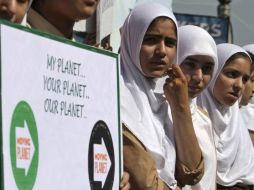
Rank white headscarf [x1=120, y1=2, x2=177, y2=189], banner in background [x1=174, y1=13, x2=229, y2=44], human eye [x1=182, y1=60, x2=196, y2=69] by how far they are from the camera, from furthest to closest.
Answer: banner in background [x1=174, y1=13, x2=229, y2=44], human eye [x1=182, y1=60, x2=196, y2=69], white headscarf [x1=120, y1=2, x2=177, y2=189]

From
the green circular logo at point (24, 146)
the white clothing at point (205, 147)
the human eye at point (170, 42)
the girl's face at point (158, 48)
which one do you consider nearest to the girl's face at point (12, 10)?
the green circular logo at point (24, 146)

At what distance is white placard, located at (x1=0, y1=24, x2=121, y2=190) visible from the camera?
12.2 ft

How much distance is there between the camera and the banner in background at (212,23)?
64.0 feet

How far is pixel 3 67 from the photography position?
368 cm

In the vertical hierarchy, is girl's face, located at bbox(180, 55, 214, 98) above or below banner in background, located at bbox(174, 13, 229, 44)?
below

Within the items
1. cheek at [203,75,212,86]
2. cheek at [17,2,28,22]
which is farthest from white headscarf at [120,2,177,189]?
cheek at [17,2,28,22]

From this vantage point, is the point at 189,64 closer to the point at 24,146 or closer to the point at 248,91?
the point at 248,91

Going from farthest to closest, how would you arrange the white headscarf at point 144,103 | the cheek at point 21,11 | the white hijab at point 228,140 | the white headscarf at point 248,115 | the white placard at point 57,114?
1. the white headscarf at point 248,115
2. the white hijab at point 228,140
3. the white headscarf at point 144,103
4. the cheek at point 21,11
5. the white placard at point 57,114

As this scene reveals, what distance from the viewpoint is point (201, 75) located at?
6367 mm

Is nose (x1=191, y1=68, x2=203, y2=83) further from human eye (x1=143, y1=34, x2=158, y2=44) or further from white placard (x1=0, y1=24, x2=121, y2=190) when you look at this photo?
white placard (x1=0, y1=24, x2=121, y2=190)

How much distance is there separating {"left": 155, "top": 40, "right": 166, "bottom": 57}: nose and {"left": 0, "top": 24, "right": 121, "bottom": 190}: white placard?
1.01m

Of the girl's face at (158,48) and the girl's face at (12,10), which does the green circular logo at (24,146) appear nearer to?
the girl's face at (12,10)

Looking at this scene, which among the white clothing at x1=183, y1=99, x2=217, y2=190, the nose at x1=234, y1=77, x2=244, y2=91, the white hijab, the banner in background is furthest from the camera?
the banner in background

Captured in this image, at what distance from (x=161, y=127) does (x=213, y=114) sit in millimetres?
1562
